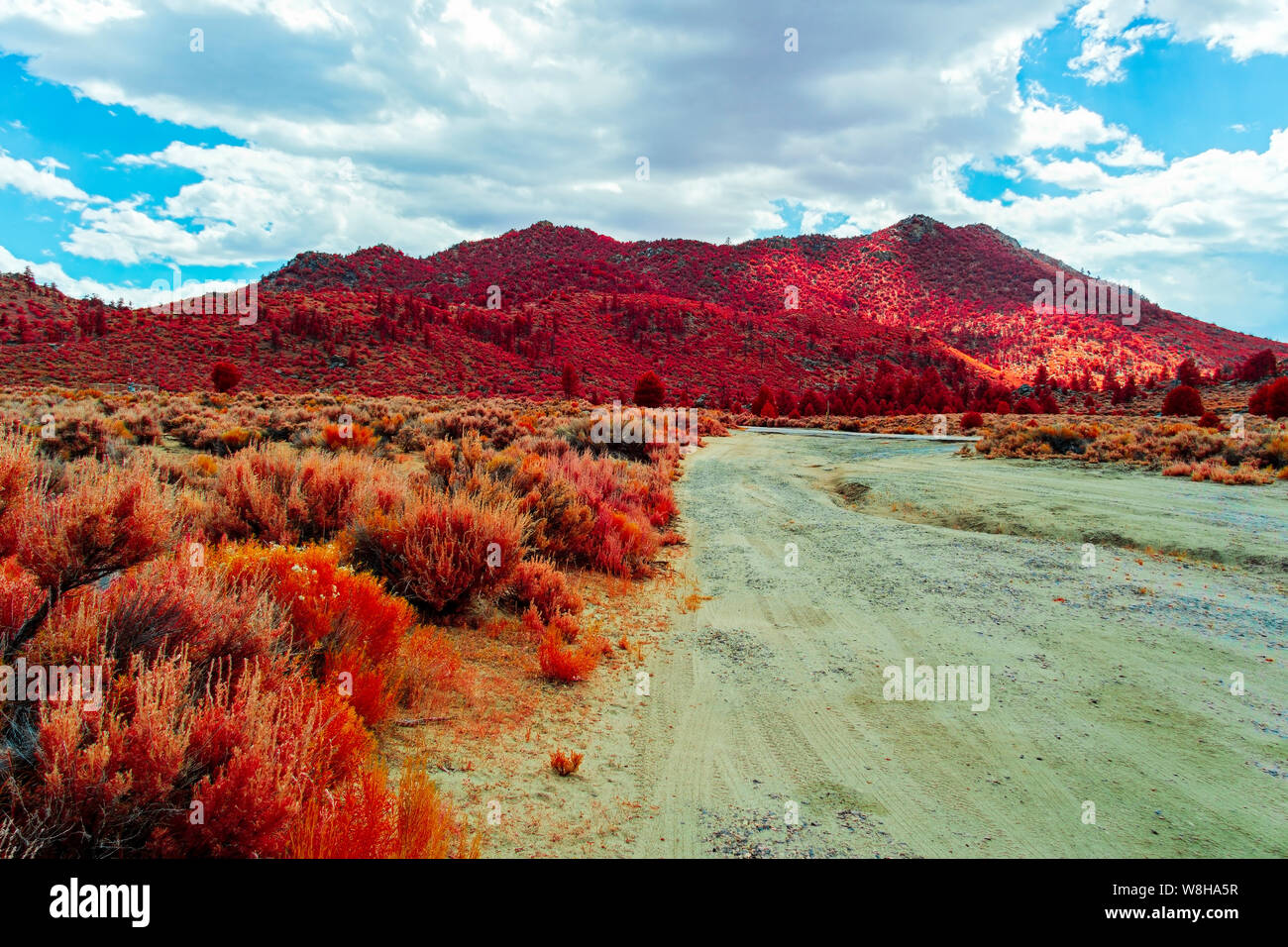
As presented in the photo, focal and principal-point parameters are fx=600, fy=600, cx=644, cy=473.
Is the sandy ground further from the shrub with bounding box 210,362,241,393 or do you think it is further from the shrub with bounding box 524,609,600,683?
the shrub with bounding box 210,362,241,393

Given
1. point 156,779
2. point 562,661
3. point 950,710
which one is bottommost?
point 950,710

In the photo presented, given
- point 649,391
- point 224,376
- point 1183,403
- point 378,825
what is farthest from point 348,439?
point 1183,403

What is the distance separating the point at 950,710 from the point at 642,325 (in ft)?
308

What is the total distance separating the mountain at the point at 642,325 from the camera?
189 ft

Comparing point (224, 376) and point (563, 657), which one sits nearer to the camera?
point (563, 657)

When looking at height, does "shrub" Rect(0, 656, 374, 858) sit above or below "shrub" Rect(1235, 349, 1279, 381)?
below

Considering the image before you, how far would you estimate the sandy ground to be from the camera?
3070mm

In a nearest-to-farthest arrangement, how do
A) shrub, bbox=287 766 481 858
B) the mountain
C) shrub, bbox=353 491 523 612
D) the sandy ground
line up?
shrub, bbox=287 766 481 858
the sandy ground
shrub, bbox=353 491 523 612
the mountain

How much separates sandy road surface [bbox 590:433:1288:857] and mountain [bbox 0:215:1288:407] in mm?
53897

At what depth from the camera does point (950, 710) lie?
4.38 meters

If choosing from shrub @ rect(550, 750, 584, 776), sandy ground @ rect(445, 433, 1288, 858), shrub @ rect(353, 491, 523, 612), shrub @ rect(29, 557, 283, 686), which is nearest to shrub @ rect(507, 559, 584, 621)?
shrub @ rect(353, 491, 523, 612)

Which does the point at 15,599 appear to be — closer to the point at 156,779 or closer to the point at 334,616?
the point at 156,779
